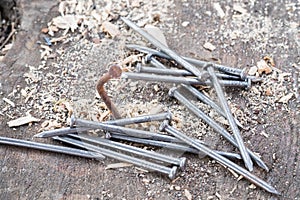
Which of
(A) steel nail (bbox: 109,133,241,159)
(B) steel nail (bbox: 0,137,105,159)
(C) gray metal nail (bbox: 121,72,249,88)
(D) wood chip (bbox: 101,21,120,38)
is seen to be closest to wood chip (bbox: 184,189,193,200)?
(A) steel nail (bbox: 109,133,241,159)

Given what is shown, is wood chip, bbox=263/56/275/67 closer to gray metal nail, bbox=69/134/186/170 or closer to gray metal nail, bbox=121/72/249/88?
gray metal nail, bbox=121/72/249/88

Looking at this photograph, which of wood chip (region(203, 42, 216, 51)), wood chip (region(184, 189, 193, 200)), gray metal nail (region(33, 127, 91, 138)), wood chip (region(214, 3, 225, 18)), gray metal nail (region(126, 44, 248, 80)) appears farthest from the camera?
wood chip (region(214, 3, 225, 18))

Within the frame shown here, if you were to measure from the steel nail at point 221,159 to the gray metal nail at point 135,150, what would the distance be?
0.05m

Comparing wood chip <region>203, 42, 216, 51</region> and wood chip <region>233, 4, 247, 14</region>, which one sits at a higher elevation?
wood chip <region>233, 4, 247, 14</region>

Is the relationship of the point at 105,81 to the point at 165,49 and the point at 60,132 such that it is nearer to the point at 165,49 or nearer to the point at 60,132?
the point at 60,132

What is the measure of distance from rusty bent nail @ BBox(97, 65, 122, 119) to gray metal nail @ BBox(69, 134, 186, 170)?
3.2 inches

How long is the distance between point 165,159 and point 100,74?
1.17ft

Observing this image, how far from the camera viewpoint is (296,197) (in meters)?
1.39

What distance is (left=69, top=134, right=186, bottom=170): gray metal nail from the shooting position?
56.6 inches

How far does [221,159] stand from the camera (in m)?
1.44

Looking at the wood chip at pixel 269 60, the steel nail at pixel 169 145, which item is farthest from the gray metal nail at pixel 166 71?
the steel nail at pixel 169 145

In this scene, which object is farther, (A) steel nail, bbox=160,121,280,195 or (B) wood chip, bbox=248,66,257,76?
(B) wood chip, bbox=248,66,257,76

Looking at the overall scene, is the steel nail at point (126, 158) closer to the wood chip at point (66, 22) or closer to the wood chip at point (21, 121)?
the wood chip at point (21, 121)

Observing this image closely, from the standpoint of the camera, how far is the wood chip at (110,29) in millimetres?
1779
